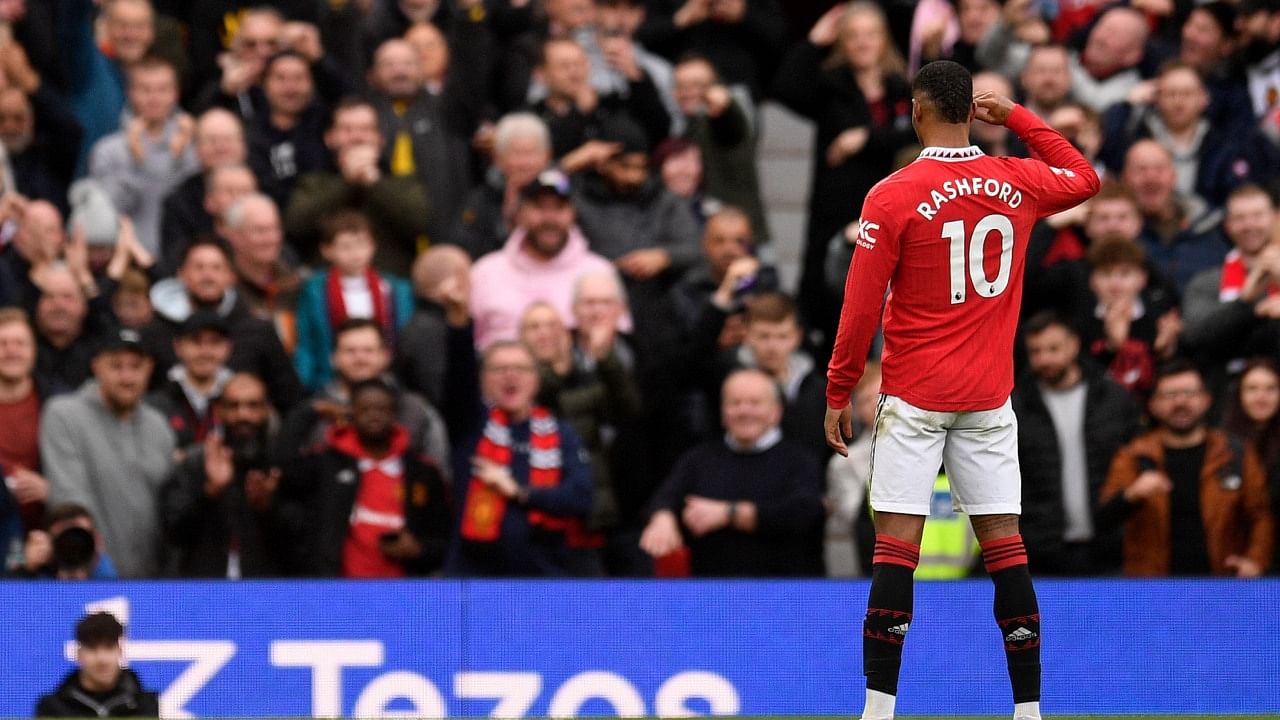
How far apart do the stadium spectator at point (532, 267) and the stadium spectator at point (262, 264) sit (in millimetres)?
990

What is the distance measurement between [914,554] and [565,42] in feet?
19.3

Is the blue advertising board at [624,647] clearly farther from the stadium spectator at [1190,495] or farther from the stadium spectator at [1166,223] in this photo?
the stadium spectator at [1166,223]

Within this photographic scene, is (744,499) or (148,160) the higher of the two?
(148,160)

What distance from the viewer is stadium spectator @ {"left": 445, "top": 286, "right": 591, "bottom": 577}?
10.3 m

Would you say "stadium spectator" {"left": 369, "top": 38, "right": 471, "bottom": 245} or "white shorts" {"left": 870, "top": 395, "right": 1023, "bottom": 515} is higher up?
"stadium spectator" {"left": 369, "top": 38, "right": 471, "bottom": 245}

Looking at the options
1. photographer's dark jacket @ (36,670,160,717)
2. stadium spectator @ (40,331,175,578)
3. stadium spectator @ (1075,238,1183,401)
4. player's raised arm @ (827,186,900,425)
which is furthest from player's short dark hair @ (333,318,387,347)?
player's raised arm @ (827,186,900,425)

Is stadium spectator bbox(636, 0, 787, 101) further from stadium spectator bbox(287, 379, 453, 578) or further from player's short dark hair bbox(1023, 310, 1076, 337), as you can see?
stadium spectator bbox(287, 379, 453, 578)

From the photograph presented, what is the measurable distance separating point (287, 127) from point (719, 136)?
2505 mm

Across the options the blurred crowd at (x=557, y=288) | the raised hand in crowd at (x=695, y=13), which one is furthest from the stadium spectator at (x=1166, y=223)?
the raised hand in crowd at (x=695, y=13)

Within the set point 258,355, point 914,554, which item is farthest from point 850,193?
point 914,554

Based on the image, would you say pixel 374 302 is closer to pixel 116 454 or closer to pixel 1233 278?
pixel 116 454

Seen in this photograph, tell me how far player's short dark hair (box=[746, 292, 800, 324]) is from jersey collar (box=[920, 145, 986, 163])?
3.84m

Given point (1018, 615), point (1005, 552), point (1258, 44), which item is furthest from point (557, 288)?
point (1258, 44)

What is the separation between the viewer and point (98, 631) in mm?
9336
